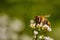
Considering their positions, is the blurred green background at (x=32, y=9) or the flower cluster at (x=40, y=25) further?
the blurred green background at (x=32, y=9)

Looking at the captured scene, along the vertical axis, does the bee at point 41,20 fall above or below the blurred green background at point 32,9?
below

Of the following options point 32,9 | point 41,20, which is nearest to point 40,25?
point 41,20

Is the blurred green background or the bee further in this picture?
the blurred green background

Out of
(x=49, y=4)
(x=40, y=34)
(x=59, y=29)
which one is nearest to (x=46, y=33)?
(x=40, y=34)

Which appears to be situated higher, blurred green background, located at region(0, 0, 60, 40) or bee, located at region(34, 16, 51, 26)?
blurred green background, located at region(0, 0, 60, 40)

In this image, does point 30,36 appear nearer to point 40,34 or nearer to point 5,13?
point 40,34

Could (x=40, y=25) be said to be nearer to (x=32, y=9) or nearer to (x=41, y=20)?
(x=41, y=20)

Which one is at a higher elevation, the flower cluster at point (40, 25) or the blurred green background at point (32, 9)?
the blurred green background at point (32, 9)

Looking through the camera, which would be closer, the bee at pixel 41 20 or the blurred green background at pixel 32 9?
the bee at pixel 41 20
